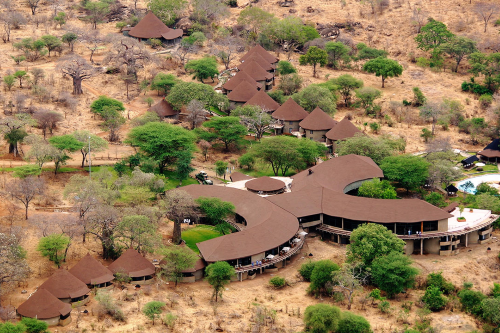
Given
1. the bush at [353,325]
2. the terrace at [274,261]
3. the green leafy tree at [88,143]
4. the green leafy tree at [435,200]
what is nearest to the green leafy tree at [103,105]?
the green leafy tree at [88,143]

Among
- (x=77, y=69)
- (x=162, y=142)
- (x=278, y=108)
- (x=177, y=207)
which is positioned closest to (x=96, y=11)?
(x=77, y=69)

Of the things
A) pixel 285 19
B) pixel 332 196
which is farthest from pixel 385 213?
pixel 285 19

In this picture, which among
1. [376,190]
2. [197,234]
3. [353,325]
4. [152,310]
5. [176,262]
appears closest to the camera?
[353,325]

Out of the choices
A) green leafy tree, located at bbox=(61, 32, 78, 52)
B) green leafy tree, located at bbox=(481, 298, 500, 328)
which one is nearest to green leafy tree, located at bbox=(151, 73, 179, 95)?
green leafy tree, located at bbox=(61, 32, 78, 52)

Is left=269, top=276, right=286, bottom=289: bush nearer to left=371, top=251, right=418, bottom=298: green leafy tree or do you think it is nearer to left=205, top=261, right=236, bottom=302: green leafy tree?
left=205, top=261, right=236, bottom=302: green leafy tree

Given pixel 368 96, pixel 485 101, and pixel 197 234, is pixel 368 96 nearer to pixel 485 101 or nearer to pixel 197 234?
pixel 485 101

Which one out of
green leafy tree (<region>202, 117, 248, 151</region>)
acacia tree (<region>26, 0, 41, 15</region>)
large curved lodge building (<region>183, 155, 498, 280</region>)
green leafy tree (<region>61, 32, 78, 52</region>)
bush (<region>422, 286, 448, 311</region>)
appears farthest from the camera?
acacia tree (<region>26, 0, 41, 15</region>)

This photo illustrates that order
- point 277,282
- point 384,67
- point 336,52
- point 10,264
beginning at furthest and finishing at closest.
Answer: point 336,52, point 384,67, point 277,282, point 10,264
